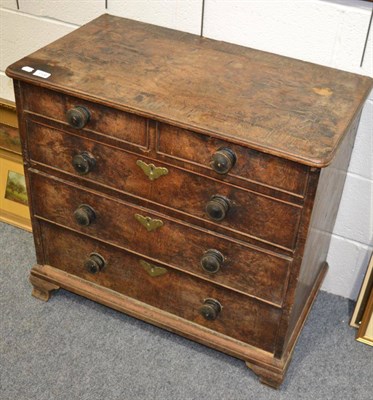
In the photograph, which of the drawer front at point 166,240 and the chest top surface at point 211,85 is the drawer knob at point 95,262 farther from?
the chest top surface at point 211,85

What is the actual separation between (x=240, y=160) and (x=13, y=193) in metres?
1.36

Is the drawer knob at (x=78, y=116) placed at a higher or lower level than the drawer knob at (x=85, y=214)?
higher

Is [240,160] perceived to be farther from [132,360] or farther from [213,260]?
[132,360]

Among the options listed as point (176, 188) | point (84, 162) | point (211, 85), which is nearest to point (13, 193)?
point (84, 162)

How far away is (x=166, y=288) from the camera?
7.35 ft

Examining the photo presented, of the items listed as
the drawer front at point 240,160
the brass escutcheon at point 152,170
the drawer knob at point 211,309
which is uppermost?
the drawer front at point 240,160

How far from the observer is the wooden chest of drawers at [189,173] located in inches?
71.1

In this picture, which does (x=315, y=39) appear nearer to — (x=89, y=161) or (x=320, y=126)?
(x=320, y=126)

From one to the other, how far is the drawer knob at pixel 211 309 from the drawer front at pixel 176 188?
0.33m

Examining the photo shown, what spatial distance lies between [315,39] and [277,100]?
0.36 metres

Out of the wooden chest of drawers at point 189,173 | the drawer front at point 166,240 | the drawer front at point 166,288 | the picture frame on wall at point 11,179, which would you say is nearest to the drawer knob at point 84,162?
the wooden chest of drawers at point 189,173

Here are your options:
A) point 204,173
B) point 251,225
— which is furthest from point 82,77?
point 251,225

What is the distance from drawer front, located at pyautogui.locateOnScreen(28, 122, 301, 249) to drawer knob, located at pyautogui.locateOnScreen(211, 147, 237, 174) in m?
0.08

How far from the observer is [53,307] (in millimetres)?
2486
